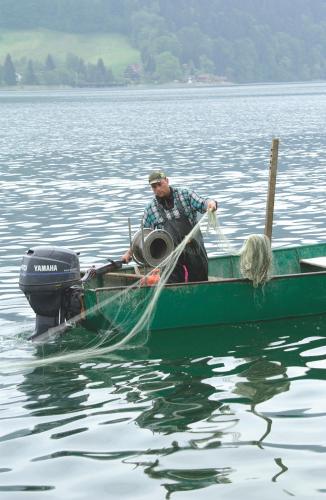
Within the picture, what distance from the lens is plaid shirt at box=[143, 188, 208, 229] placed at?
15617 mm

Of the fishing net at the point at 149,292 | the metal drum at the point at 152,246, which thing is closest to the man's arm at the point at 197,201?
the fishing net at the point at 149,292

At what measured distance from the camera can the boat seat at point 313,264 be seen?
1722 cm

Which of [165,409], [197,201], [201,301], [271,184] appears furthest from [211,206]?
[165,409]

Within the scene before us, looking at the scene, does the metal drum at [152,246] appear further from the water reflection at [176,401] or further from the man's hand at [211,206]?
the water reflection at [176,401]

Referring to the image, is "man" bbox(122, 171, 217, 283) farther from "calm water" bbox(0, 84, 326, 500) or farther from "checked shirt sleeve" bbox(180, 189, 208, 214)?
"calm water" bbox(0, 84, 326, 500)

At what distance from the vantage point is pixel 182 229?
621 inches

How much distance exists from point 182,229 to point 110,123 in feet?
247

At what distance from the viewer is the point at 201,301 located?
51.4ft

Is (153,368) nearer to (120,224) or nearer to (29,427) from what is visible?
(29,427)

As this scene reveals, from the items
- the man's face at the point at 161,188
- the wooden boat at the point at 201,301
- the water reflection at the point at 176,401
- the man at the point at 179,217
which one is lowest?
the water reflection at the point at 176,401

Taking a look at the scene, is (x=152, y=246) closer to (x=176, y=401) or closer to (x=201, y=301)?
(x=201, y=301)

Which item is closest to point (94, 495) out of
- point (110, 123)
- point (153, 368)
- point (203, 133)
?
point (153, 368)

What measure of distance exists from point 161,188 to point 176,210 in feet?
1.72

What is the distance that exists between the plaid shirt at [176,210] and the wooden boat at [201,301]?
88 centimetres
